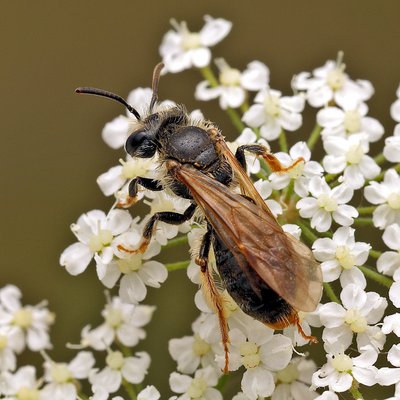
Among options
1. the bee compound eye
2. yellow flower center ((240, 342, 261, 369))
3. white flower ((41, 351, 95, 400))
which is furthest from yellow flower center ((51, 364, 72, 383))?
the bee compound eye

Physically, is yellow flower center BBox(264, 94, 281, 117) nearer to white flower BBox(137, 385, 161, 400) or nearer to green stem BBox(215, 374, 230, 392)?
green stem BBox(215, 374, 230, 392)

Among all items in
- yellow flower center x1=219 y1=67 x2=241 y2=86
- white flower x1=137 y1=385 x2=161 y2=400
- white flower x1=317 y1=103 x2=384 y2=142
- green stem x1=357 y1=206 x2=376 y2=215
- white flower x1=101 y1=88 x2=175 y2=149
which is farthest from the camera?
yellow flower center x1=219 y1=67 x2=241 y2=86

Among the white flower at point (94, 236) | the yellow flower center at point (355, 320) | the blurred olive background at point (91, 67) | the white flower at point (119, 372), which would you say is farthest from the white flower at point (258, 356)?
the blurred olive background at point (91, 67)

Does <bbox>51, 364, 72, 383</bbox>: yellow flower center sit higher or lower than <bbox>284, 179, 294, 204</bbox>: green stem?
lower

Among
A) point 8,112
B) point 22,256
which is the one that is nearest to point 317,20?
point 8,112

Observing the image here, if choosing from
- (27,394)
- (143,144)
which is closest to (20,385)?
(27,394)

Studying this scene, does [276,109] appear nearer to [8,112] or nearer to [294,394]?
[294,394]

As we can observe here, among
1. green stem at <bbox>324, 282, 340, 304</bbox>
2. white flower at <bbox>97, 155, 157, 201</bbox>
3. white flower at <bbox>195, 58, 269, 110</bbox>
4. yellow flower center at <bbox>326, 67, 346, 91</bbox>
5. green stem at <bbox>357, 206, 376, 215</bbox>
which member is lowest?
green stem at <bbox>324, 282, 340, 304</bbox>
